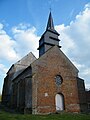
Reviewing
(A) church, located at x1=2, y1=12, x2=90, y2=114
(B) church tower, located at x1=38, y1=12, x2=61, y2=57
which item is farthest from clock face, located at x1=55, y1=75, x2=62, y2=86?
(B) church tower, located at x1=38, y1=12, x2=61, y2=57

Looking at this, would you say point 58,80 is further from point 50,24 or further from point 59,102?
point 50,24

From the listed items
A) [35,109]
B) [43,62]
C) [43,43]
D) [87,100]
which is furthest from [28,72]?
[87,100]

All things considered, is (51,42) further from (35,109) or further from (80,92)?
(35,109)

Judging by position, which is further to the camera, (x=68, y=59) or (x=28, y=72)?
(x=68, y=59)

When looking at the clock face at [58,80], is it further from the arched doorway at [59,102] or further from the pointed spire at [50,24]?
the pointed spire at [50,24]

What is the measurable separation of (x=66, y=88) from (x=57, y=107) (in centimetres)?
307

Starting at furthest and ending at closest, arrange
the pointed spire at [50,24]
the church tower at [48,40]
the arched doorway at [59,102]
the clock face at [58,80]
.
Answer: the pointed spire at [50,24], the church tower at [48,40], the clock face at [58,80], the arched doorway at [59,102]

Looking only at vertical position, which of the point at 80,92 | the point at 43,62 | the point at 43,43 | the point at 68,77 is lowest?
the point at 80,92

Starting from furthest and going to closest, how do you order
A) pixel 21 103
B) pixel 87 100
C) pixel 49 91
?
pixel 87 100
pixel 21 103
pixel 49 91

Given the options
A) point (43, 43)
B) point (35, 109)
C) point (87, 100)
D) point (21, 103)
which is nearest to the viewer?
point (35, 109)

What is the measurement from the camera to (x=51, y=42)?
2930cm

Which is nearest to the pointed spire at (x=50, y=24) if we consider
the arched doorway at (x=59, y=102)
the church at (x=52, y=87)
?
the church at (x=52, y=87)

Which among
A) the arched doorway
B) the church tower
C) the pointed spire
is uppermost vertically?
the pointed spire

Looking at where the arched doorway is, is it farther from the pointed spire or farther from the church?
the pointed spire
